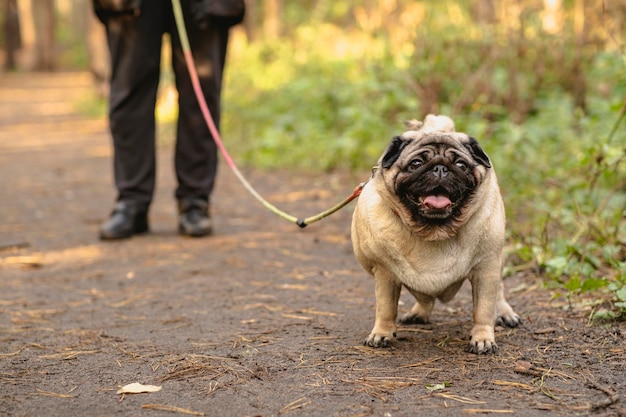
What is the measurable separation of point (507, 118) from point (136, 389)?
6.28 metres

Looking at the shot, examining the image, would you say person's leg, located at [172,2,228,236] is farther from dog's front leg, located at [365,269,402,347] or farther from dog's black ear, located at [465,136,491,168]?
dog's black ear, located at [465,136,491,168]

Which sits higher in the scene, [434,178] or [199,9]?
[199,9]

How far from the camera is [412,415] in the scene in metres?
2.54

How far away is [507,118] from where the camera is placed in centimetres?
826

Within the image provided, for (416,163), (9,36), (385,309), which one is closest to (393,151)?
(416,163)

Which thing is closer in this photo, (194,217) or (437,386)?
(437,386)

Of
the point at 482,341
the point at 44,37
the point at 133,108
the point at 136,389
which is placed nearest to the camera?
the point at 136,389

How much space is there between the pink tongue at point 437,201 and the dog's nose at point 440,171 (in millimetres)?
87

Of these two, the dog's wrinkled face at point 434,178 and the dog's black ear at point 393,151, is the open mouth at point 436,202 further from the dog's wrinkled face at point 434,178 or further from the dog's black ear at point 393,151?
the dog's black ear at point 393,151

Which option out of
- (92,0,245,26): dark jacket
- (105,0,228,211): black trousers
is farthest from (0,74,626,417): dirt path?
(92,0,245,26): dark jacket

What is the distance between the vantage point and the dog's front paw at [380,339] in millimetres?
3260

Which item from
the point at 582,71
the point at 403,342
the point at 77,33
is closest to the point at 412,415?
the point at 403,342

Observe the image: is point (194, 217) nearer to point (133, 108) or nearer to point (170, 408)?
point (133, 108)

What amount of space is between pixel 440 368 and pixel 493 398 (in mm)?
351
